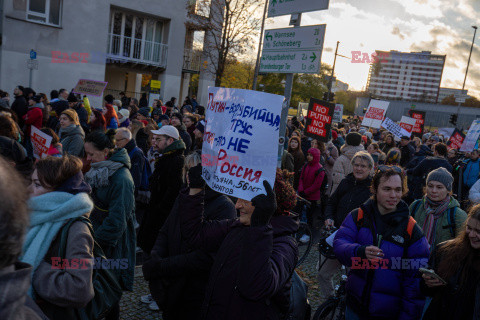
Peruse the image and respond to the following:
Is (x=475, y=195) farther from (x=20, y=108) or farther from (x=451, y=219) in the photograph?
(x=20, y=108)

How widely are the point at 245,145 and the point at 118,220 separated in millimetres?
1676

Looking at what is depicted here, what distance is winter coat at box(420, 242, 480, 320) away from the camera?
2.46 meters

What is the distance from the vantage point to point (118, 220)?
11.7 feet

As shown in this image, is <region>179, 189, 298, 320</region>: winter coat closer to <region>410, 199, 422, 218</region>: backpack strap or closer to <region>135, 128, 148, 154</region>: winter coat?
<region>410, 199, 422, 218</region>: backpack strap

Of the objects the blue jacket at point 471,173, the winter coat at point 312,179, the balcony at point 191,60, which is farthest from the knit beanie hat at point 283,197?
the balcony at point 191,60

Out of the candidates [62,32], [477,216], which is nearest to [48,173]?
[477,216]

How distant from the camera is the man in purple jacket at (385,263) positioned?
2.90m

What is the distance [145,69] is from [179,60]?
224 centimetres

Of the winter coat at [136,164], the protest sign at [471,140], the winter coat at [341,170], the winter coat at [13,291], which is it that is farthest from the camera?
the protest sign at [471,140]

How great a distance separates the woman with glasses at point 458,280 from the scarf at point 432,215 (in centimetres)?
114

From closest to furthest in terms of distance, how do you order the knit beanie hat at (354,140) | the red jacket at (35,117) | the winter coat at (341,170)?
1. the winter coat at (341,170)
2. the knit beanie hat at (354,140)
3. the red jacket at (35,117)

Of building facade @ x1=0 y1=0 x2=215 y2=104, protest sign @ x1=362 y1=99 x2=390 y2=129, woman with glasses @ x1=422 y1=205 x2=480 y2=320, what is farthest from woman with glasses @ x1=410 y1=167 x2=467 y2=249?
building facade @ x1=0 y1=0 x2=215 y2=104

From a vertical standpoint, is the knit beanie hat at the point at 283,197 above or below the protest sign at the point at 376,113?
below

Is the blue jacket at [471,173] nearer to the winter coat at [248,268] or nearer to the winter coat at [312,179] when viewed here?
the winter coat at [312,179]
